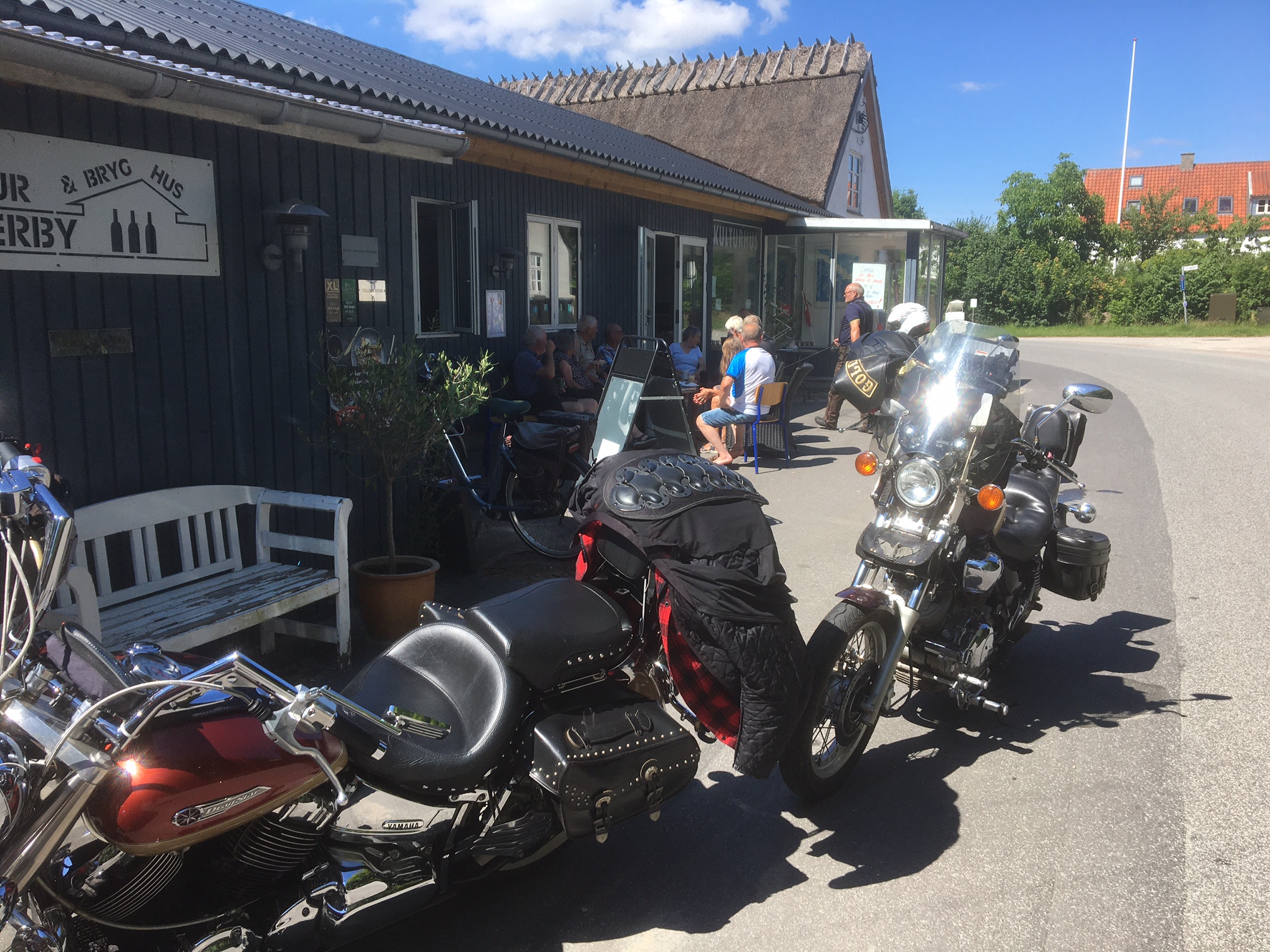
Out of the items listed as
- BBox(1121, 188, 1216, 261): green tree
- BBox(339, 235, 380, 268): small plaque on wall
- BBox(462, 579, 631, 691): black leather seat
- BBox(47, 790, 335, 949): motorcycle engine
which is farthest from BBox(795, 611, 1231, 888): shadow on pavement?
BBox(1121, 188, 1216, 261): green tree

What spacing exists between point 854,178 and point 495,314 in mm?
18803

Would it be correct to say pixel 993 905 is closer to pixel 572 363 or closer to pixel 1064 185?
pixel 572 363

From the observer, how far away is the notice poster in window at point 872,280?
17.6 metres

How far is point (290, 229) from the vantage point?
4953 millimetres

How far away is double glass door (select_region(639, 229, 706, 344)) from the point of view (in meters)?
11.9

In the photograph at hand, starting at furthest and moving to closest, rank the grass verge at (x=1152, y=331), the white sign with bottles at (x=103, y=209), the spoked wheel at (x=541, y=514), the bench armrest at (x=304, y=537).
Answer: the grass verge at (x=1152, y=331), the spoked wheel at (x=541, y=514), the bench armrest at (x=304, y=537), the white sign with bottles at (x=103, y=209)

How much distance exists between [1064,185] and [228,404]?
42.2 meters

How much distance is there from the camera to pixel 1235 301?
111 feet

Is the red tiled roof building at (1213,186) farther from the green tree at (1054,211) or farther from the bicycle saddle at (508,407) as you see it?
the bicycle saddle at (508,407)

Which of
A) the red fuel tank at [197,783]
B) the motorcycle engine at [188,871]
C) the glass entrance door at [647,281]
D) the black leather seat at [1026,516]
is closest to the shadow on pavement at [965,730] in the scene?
the black leather seat at [1026,516]

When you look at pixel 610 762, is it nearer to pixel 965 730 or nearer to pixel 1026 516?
pixel 965 730

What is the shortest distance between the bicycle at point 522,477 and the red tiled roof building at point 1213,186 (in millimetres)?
68044

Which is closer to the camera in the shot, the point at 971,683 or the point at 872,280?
the point at 971,683

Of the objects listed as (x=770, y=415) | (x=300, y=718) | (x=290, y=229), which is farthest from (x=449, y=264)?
(x=300, y=718)
